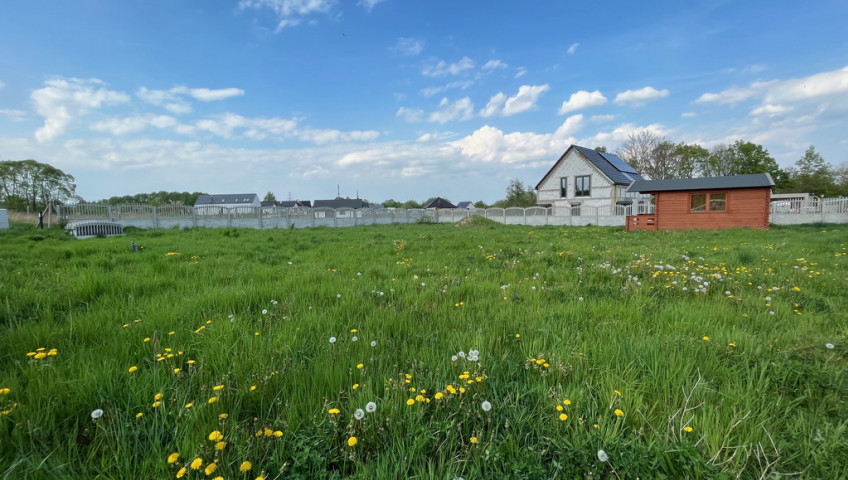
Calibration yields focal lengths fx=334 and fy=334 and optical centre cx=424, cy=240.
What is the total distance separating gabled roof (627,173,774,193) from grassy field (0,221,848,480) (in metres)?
17.1

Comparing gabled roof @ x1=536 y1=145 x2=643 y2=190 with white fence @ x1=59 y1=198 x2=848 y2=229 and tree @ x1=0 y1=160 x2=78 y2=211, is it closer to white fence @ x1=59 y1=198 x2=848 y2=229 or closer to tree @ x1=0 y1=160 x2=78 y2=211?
white fence @ x1=59 y1=198 x2=848 y2=229

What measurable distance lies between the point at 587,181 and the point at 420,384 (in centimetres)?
3776

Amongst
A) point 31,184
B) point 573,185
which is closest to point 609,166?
point 573,185

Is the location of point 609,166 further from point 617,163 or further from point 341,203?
point 341,203

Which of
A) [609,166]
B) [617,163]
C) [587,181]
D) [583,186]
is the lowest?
[583,186]

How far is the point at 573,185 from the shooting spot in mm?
36062

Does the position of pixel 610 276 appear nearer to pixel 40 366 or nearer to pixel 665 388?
pixel 665 388

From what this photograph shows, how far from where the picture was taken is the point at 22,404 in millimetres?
1721

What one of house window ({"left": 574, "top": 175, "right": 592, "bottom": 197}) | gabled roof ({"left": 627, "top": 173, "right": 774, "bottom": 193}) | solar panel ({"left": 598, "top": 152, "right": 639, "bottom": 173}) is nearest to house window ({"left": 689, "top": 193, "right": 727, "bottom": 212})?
gabled roof ({"left": 627, "top": 173, "right": 774, "bottom": 193})

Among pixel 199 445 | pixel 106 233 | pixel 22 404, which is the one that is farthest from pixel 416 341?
pixel 106 233

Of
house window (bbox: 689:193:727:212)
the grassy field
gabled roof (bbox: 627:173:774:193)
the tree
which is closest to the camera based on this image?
the grassy field

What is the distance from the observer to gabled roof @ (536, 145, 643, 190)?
3328cm

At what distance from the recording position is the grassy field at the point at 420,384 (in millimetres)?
1423

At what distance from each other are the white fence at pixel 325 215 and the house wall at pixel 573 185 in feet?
18.0
